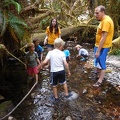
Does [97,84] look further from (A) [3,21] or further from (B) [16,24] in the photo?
(A) [3,21]

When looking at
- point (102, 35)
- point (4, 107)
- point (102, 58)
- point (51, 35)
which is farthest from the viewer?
point (51, 35)

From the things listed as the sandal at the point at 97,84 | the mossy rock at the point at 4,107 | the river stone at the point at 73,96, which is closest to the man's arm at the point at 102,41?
the sandal at the point at 97,84

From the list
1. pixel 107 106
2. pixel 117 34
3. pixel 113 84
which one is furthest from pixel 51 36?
pixel 117 34

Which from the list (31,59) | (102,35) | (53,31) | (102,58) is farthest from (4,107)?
(53,31)

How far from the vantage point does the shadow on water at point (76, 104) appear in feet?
16.4

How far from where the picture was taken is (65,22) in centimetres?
1284

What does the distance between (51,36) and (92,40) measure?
200 inches

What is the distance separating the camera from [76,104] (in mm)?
5473

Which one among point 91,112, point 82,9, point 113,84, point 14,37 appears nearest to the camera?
point 91,112

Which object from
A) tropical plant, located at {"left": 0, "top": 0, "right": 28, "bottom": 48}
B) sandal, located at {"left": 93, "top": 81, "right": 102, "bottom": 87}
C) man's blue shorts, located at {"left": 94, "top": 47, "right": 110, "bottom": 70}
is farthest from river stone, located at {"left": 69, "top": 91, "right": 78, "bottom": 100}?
tropical plant, located at {"left": 0, "top": 0, "right": 28, "bottom": 48}

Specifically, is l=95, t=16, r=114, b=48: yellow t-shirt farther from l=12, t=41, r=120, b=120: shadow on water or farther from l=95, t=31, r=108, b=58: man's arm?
l=12, t=41, r=120, b=120: shadow on water

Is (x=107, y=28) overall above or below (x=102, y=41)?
above

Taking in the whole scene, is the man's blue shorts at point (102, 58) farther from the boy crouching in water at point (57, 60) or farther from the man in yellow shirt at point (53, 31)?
the man in yellow shirt at point (53, 31)

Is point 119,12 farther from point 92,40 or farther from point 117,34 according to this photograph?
point 92,40
